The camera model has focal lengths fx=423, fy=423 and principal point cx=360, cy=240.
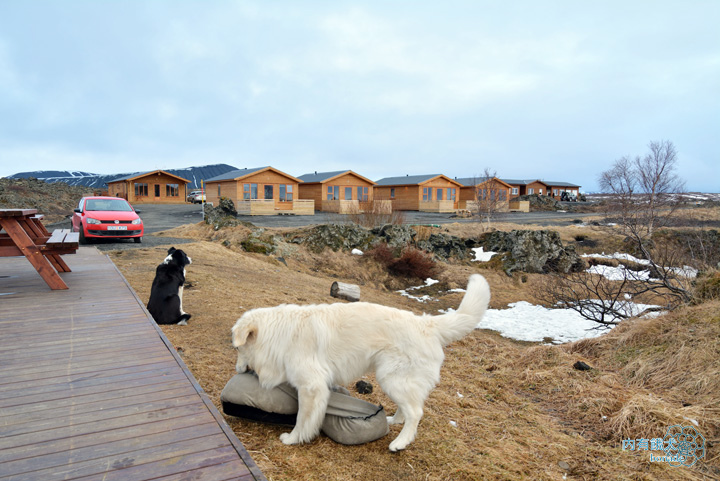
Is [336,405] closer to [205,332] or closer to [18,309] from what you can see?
[205,332]

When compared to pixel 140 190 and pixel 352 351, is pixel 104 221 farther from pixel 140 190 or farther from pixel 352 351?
pixel 140 190

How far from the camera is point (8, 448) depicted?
8.25 ft

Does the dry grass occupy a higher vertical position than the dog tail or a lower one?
lower

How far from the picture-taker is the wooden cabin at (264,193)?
34.8m

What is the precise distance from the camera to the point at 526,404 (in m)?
5.09

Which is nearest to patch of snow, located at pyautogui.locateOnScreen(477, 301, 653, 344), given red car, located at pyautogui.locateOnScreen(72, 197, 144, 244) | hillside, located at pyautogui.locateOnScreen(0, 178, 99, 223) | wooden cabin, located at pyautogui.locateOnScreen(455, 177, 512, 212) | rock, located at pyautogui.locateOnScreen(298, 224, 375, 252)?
rock, located at pyautogui.locateOnScreen(298, 224, 375, 252)

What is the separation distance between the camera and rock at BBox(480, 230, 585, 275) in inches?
780

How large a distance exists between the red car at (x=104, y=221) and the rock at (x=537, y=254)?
52.0 feet

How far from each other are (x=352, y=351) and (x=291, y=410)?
759mm

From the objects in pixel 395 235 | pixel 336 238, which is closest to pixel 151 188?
pixel 336 238

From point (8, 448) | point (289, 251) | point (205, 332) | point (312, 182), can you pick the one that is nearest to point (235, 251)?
point (289, 251)

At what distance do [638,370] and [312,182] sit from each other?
3649 centimetres

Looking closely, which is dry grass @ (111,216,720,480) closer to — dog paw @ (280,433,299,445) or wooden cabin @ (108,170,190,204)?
dog paw @ (280,433,299,445)

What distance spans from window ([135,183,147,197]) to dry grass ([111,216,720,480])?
4127cm
